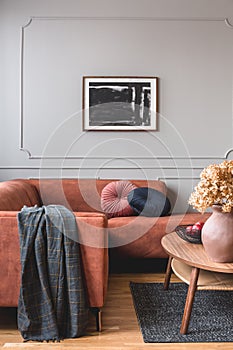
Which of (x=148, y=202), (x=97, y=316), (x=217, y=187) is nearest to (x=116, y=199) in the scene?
(x=148, y=202)

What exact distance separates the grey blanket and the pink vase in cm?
69

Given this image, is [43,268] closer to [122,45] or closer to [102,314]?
[102,314]

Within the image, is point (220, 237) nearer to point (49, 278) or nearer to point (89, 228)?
point (89, 228)

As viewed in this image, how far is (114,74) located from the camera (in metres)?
3.95

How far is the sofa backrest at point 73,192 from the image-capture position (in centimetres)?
376

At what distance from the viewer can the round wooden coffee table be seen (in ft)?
6.77

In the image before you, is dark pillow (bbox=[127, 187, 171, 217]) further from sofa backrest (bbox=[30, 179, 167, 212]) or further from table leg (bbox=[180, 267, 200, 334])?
table leg (bbox=[180, 267, 200, 334])

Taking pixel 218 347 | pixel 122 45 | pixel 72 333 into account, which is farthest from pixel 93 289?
pixel 122 45

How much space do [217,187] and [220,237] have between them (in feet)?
0.90

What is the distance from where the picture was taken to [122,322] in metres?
2.28

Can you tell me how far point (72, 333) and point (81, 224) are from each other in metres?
0.55

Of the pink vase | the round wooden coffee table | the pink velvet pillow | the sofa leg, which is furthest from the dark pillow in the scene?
the sofa leg

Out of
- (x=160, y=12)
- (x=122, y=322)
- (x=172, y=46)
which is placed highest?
(x=160, y=12)

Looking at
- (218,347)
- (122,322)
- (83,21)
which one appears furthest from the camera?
(83,21)
